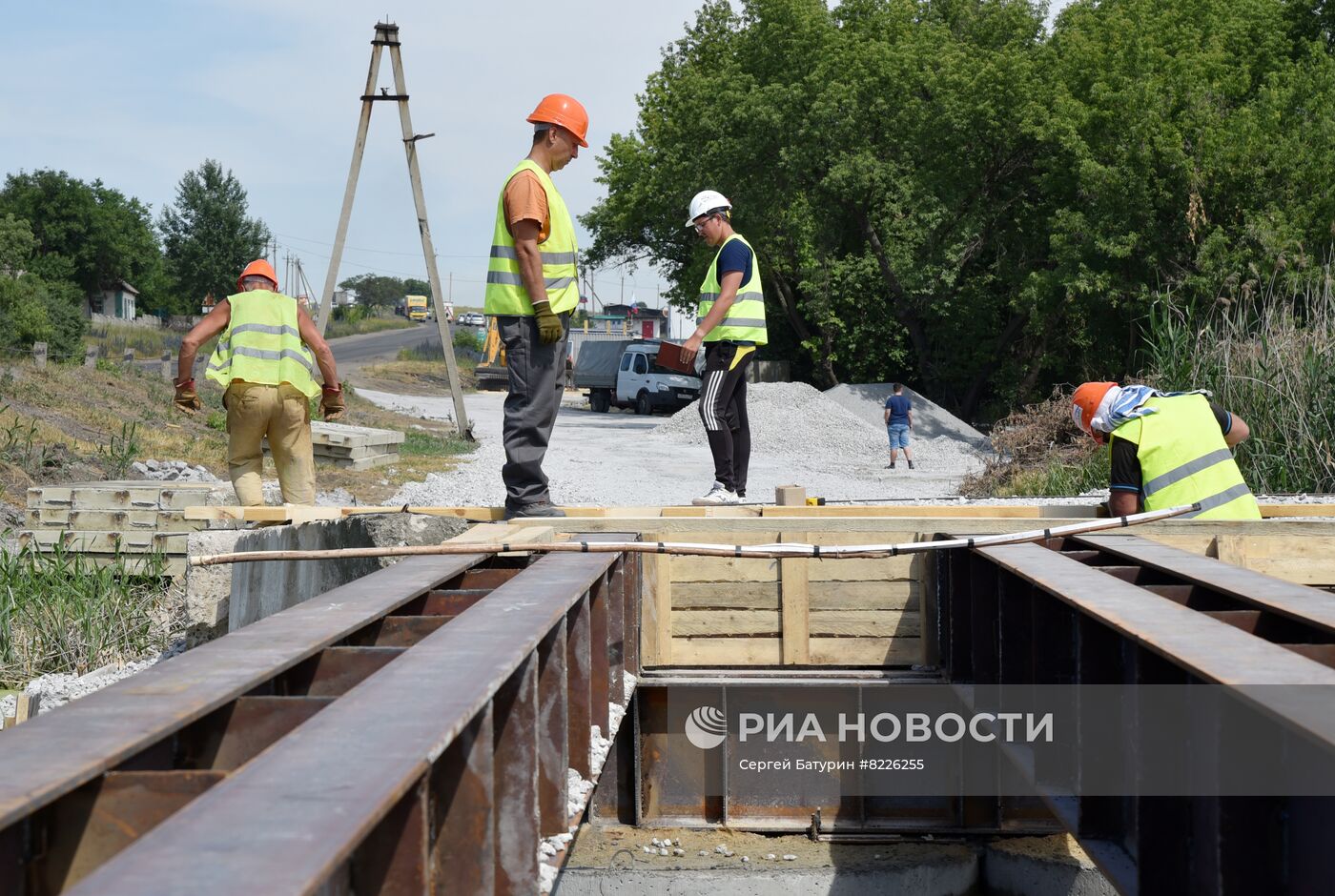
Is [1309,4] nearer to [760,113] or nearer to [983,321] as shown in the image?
[983,321]

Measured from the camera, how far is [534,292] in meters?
5.84

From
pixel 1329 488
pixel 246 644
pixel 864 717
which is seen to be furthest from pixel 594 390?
pixel 246 644

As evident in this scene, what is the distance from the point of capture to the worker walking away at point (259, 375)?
A: 7.70 meters

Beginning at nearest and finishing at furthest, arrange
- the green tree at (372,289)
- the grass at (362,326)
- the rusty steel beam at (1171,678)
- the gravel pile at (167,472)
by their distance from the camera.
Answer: the rusty steel beam at (1171,678) → the gravel pile at (167,472) → the grass at (362,326) → the green tree at (372,289)

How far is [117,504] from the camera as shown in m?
7.77

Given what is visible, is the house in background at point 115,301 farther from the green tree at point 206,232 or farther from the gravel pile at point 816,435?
the gravel pile at point 816,435

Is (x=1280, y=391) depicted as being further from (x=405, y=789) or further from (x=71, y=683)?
(x=405, y=789)

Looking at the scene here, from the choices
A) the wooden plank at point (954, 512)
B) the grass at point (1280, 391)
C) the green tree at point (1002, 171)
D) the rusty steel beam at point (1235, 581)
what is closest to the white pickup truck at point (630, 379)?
the green tree at point (1002, 171)

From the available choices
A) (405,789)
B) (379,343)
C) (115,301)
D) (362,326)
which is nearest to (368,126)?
(405,789)

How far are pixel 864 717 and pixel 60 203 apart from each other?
8172 centimetres

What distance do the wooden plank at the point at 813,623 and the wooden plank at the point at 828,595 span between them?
0.03m

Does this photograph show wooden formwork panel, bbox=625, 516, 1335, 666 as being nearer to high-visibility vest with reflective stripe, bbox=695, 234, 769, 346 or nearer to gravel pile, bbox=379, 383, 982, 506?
high-visibility vest with reflective stripe, bbox=695, 234, 769, 346

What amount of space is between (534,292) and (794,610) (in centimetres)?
191

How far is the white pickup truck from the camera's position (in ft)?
118
